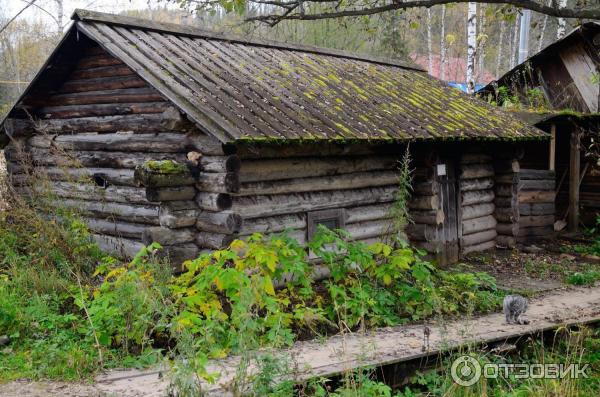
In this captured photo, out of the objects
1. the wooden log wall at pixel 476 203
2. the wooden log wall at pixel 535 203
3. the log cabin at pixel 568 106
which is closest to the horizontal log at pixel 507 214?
the wooden log wall at pixel 476 203

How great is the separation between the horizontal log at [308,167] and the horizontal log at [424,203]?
988 mm

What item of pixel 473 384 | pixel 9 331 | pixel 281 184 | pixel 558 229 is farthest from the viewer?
pixel 558 229

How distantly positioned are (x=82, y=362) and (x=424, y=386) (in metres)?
3.30

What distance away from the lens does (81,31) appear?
27.4ft

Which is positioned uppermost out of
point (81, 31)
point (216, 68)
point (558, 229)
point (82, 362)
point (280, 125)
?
point (81, 31)

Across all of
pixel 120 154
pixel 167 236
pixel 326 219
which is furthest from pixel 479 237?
pixel 120 154

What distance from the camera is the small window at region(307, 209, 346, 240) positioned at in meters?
8.82

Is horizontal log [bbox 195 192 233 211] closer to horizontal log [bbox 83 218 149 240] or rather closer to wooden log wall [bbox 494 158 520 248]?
horizontal log [bbox 83 218 149 240]

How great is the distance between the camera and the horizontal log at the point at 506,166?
12359mm

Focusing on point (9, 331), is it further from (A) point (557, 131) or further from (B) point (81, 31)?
(A) point (557, 131)

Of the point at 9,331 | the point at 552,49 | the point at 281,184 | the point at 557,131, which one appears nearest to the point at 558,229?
the point at 557,131

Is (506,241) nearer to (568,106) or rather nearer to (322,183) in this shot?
(568,106)

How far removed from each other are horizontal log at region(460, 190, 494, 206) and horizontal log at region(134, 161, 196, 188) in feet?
20.4

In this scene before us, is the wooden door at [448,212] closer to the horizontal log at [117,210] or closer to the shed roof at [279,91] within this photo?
the shed roof at [279,91]
